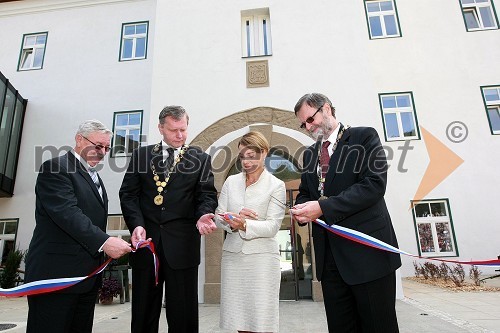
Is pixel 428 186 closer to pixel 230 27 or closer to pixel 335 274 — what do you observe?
pixel 230 27

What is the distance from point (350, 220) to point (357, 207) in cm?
13

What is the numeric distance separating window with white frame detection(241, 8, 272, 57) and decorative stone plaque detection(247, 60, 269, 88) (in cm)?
38

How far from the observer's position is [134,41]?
10.9 m

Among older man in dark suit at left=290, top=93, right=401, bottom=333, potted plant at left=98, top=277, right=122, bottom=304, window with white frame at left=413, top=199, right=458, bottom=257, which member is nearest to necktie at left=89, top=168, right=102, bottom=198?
older man in dark suit at left=290, top=93, right=401, bottom=333

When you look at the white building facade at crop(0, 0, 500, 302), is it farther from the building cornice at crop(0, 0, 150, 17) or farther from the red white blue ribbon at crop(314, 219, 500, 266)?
the red white blue ribbon at crop(314, 219, 500, 266)

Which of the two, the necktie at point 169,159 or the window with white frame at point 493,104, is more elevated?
the window with white frame at point 493,104

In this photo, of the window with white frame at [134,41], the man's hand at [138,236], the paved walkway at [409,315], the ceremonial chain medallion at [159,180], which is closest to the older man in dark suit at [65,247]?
the man's hand at [138,236]

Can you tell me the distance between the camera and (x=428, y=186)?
29.7ft

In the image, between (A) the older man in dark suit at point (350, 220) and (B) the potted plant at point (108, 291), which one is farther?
(B) the potted plant at point (108, 291)

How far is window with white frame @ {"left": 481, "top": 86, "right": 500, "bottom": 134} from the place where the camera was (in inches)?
372

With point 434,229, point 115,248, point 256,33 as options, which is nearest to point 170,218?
point 115,248

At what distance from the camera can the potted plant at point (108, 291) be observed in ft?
20.9

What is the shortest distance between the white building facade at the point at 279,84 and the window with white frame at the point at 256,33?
31 millimetres

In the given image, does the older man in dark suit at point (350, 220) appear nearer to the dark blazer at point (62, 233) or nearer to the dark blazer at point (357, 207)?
the dark blazer at point (357, 207)
